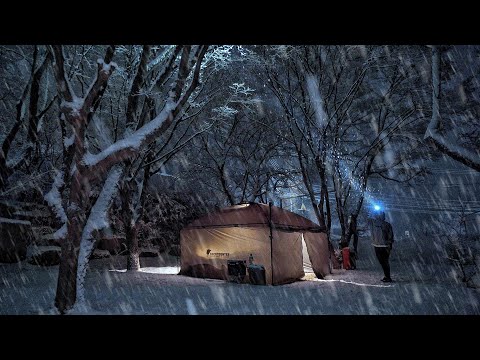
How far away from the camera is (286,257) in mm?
11008

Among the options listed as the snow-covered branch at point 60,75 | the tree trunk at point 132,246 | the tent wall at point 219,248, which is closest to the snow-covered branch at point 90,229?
the snow-covered branch at point 60,75

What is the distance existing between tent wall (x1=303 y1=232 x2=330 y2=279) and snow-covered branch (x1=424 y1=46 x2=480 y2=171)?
5.63 meters

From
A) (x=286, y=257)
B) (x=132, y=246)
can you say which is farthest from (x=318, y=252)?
(x=132, y=246)

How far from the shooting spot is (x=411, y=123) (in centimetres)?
1636

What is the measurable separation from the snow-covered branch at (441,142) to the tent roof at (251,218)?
511cm

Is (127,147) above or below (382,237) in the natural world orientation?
above

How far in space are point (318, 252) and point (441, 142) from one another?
6166 mm

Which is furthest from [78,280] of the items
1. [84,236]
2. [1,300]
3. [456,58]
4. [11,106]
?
[11,106]

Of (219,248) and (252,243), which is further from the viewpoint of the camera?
(219,248)

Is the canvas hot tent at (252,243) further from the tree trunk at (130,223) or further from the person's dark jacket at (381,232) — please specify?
the person's dark jacket at (381,232)

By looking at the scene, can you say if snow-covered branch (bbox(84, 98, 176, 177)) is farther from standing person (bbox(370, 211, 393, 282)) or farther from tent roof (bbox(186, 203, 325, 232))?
standing person (bbox(370, 211, 393, 282))

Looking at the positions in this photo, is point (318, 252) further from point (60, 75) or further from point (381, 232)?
point (60, 75)

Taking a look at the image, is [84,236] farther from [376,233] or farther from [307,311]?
[376,233]

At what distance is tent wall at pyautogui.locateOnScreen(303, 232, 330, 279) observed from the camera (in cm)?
1193
